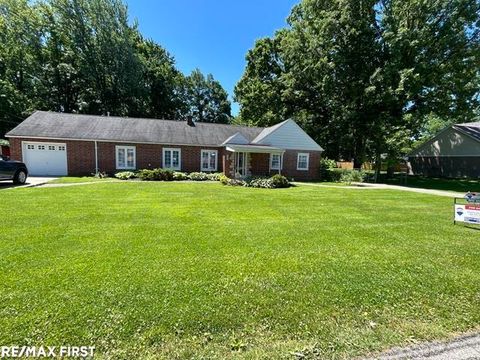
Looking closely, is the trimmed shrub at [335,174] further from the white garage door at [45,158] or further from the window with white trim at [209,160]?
the white garage door at [45,158]

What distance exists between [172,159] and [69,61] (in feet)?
78.7

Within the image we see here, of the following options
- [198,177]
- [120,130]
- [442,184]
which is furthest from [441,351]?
[442,184]

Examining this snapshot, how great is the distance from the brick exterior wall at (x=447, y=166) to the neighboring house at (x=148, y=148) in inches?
606

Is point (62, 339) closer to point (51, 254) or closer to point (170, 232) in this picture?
point (51, 254)

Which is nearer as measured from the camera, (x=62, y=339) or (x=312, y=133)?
(x=62, y=339)

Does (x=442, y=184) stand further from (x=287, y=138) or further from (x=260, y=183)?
(x=260, y=183)

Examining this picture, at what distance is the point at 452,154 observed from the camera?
26.4 metres

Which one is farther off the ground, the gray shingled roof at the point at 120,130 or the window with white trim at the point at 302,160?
the gray shingled roof at the point at 120,130

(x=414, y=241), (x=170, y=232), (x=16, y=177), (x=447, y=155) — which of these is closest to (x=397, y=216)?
(x=414, y=241)

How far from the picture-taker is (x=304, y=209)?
9.05m

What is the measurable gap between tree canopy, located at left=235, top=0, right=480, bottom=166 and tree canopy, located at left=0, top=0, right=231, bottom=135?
68.3ft

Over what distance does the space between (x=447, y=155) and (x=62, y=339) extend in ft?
112

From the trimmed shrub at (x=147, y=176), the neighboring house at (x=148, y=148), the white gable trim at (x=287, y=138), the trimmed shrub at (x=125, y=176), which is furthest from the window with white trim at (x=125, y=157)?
the white gable trim at (x=287, y=138)

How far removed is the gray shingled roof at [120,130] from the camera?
18688 mm
